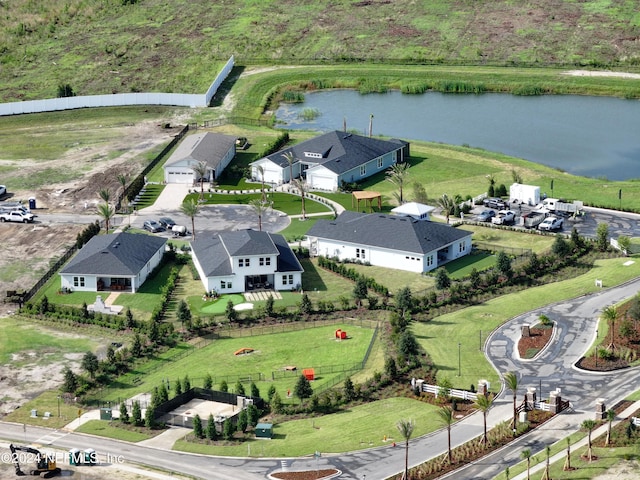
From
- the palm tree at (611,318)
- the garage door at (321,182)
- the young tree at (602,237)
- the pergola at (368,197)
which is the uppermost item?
the garage door at (321,182)

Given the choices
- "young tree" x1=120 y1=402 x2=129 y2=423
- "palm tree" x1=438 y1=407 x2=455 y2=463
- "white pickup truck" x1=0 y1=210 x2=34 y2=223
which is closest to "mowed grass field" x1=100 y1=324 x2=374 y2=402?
"young tree" x1=120 y1=402 x2=129 y2=423

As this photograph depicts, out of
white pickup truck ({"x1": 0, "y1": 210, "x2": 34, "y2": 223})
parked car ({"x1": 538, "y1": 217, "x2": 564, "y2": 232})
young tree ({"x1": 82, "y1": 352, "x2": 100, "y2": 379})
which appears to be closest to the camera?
young tree ({"x1": 82, "y1": 352, "x2": 100, "y2": 379})

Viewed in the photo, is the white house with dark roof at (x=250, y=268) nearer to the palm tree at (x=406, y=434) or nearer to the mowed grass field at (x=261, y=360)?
the mowed grass field at (x=261, y=360)

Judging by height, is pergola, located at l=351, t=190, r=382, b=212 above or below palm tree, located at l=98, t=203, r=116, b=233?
above

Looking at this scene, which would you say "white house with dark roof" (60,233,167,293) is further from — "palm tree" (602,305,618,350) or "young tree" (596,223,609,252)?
"young tree" (596,223,609,252)

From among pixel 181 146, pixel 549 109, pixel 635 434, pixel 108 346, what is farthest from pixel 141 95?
pixel 635 434

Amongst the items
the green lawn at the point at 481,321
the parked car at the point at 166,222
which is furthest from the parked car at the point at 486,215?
the parked car at the point at 166,222
